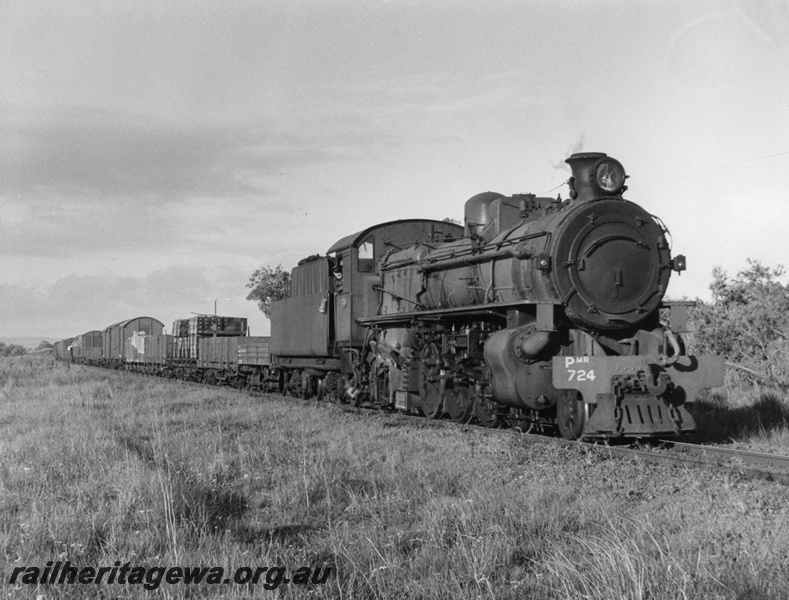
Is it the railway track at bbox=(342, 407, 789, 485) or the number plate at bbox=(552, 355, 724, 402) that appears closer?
the railway track at bbox=(342, 407, 789, 485)

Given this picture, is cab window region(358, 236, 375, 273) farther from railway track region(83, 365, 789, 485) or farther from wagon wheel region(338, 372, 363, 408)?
railway track region(83, 365, 789, 485)

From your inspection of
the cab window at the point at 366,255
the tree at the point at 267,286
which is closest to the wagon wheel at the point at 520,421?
the cab window at the point at 366,255

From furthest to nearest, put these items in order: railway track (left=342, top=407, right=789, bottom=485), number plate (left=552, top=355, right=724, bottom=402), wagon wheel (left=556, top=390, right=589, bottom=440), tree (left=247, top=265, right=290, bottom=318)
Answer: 1. tree (left=247, top=265, right=290, bottom=318)
2. wagon wheel (left=556, top=390, right=589, bottom=440)
3. number plate (left=552, top=355, right=724, bottom=402)
4. railway track (left=342, top=407, right=789, bottom=485)

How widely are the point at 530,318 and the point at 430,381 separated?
299cm

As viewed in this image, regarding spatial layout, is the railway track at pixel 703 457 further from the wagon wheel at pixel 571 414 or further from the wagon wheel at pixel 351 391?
the wagon wheel at pixel 351 391

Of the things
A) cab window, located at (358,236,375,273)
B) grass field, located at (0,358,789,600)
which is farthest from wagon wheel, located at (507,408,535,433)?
cab window, located at (358,236,375,273)

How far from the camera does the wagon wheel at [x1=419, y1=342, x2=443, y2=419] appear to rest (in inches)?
485

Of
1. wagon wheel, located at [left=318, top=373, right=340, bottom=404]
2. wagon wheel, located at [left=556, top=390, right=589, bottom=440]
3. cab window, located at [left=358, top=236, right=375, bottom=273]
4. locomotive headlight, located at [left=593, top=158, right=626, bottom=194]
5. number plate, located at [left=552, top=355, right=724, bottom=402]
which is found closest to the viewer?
number plate, located at [left=552, top=355, right=724, bottom=402]

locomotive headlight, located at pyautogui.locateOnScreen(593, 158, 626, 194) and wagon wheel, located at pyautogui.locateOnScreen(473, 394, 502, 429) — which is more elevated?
locomotive headlight, located at pyautogui.locateOnScreen(593, 158, 626, 194)

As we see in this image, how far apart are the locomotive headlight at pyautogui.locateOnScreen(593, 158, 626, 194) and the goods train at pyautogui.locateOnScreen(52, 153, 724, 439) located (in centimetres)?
Answer: 2

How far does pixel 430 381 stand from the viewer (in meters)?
12.6

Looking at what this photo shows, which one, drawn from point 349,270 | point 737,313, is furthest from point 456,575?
point 737,313

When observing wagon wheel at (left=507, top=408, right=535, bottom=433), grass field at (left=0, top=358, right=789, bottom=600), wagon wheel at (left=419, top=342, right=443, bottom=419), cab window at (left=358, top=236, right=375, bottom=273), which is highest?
cab window at (left=358, top=236, right=375, bottom=273)

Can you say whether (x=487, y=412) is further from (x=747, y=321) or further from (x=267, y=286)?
(x=267, y=286)
